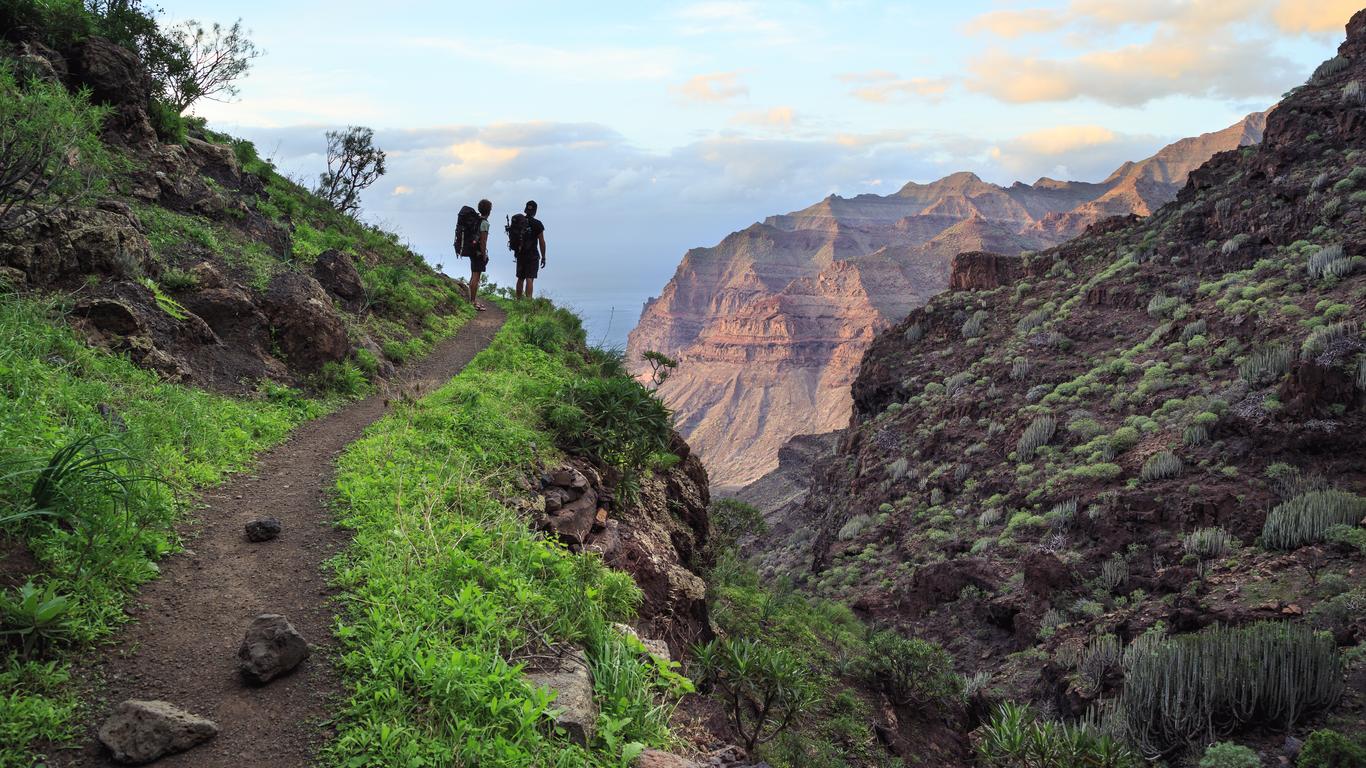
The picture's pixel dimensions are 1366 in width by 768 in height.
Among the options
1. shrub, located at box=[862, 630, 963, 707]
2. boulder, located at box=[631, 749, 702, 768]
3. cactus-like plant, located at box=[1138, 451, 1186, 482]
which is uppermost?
boulder, located at box=[631, 749, 702, 768]

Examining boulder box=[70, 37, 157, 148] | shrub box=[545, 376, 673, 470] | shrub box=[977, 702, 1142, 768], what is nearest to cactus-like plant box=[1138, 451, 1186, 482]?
shrub box=[977, 702, 1142, 768]

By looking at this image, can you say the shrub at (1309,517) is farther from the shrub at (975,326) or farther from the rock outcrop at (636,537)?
the shrub at (975,326)

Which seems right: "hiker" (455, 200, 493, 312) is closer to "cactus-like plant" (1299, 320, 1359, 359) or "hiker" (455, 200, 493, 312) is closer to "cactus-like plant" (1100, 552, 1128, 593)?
"cactus-like plant" (1100, 552, 1128, 593)

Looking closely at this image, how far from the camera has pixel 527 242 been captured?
51.1 ft

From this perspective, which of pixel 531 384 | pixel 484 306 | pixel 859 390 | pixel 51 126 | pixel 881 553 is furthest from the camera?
pixel 859 390

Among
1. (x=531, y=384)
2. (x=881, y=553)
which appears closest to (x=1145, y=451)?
(x=881, y=553)

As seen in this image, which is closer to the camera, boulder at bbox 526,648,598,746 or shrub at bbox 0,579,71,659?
shrub at bbox 0,579,71,659

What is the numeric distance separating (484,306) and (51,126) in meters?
11.2

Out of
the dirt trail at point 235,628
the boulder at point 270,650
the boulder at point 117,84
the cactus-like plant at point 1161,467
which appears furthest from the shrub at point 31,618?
the cactus-like plant at point 1161,467

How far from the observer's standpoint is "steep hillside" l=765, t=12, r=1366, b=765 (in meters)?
8.27

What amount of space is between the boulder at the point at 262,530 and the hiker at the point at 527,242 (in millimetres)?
11435

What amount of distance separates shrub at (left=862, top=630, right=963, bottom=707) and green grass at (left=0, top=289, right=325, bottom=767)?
7.88 metres

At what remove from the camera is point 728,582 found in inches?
431

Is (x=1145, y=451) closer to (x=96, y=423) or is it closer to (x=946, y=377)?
(x=946, y=377)
